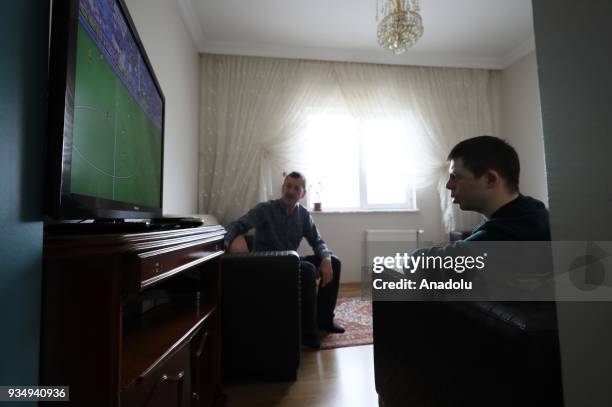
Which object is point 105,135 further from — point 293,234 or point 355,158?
point 355,158

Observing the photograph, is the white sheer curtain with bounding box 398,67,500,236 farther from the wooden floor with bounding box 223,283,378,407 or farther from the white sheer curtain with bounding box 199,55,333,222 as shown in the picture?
the wooden floor with bounding box 223,283,378,407

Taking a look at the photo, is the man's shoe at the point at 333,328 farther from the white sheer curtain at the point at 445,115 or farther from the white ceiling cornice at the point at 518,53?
the white ceiling cornice at the point at 518,53

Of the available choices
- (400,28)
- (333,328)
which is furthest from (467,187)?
(400,28)

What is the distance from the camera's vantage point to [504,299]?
0.53 meters

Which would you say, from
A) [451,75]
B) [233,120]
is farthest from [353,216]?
[451,75]

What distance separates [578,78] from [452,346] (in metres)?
0.52

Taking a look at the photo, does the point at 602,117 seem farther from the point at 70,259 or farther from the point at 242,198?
the point at 242,198

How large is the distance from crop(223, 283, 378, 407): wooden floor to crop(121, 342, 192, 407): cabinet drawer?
498 mm

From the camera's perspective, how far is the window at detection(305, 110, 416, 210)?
339cm

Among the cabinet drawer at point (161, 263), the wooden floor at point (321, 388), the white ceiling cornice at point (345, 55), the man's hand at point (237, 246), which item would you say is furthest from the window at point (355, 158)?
the cabinet drawer at point (161, 263)

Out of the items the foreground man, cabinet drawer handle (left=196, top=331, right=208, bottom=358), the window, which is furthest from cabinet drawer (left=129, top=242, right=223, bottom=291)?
the window

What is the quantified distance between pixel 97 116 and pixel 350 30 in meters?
3.00

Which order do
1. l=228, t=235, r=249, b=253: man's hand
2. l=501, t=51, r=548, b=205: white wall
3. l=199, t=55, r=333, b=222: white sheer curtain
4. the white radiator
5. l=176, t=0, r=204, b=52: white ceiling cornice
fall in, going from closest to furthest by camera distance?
l=228, t=235, r=249, b=253: man's hand < l=176, t=0, r=204, b=52: white ceiling cornice < l=199, t=55, r=333, b=222: white sheer curtain < l=501, t=51, r=548, b=205: white wall < the white radiator

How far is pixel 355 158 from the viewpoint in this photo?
348 cm
